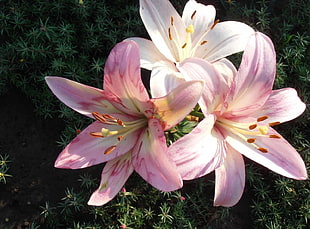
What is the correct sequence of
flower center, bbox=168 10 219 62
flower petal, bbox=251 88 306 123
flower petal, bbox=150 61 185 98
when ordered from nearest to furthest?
flower petal, bbox=150 61 185 98
flower petal, bbox=251 88 306 123
flower center, bbox=168 10 219 62

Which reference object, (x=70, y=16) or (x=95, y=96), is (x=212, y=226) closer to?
(x=95, y=96)

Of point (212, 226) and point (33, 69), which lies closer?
point (212, 226)

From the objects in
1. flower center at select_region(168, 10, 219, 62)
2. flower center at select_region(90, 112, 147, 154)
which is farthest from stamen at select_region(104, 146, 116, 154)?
flower center at select_region(168, 10, 219, 62)

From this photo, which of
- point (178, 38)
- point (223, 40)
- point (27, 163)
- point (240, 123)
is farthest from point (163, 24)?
point (27, 163)

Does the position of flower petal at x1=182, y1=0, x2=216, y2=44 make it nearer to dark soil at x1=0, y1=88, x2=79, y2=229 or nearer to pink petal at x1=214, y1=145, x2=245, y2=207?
pink petal at x1=214, y1=145, x2=245, y2=207

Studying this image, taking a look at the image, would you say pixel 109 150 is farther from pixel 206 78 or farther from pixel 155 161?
pixel 206 78

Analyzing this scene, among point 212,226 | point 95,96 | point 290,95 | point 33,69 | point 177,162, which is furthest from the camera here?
point 33,69

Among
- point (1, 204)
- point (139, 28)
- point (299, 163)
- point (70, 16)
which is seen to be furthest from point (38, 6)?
point (299, 163)
